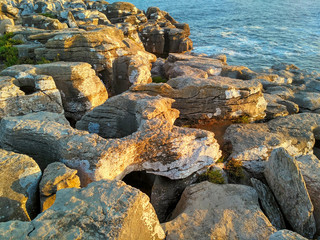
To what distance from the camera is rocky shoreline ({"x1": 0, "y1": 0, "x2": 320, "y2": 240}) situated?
5648 millimetres

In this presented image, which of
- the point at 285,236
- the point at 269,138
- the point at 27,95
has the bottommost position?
the point at 269,138

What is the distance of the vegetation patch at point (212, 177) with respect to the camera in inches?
378

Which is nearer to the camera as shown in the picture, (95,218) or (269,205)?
(95,218)

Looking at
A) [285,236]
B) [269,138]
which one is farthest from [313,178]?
[285,236]

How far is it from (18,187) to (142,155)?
381 cm

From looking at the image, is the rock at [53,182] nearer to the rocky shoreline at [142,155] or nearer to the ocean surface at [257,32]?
the rocky shoreline at [142,155]

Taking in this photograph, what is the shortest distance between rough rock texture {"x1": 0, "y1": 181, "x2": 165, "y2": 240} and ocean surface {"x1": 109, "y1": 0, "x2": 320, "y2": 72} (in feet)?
103

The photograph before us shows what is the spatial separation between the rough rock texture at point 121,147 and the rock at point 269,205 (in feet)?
6.57

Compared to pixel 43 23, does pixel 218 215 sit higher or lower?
lower

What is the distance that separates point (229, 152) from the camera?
37.7ft

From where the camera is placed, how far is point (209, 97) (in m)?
12.6

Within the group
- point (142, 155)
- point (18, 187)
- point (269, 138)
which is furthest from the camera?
point (269, 138)

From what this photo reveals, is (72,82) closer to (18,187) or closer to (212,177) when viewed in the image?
(18,187)

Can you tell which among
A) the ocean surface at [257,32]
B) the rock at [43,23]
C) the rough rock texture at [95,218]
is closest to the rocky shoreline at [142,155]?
the rough rock texture at [95,218]
